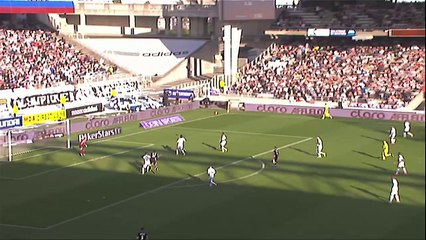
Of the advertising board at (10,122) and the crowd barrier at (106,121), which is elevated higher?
the advertising board at (10,122)

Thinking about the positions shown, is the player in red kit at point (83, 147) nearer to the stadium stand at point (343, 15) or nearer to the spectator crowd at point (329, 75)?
the spectator crowd at point (329, 75)

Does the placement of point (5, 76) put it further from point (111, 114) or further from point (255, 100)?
point (255, 100)

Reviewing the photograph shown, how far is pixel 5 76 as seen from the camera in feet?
202

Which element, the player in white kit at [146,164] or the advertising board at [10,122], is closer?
the player in white kit at [146,164]

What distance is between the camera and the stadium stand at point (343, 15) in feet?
219

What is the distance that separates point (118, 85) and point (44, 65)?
727cm

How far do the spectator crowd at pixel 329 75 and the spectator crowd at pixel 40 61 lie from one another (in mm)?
15062

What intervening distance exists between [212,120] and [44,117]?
1416 cm

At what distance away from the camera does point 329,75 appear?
6153 cm

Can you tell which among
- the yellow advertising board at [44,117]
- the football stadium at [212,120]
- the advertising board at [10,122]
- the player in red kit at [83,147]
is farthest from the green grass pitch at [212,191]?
the yellow advertising board at [44,117]

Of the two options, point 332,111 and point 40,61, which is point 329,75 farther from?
point 40,61

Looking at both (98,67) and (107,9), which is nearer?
(98,67)

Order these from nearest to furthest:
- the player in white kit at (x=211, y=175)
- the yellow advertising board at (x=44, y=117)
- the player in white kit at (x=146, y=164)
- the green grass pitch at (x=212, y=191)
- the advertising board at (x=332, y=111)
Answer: the green grass pitch at (x=212, y=191) < the player in white kit at (x=211, y=175) < the player in white kit at (x=146, y=164) < the yellow advertising board at (x=44, y=117) < the advertising board at (x=332, y=111)

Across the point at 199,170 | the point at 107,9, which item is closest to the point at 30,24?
the point at 107,9
